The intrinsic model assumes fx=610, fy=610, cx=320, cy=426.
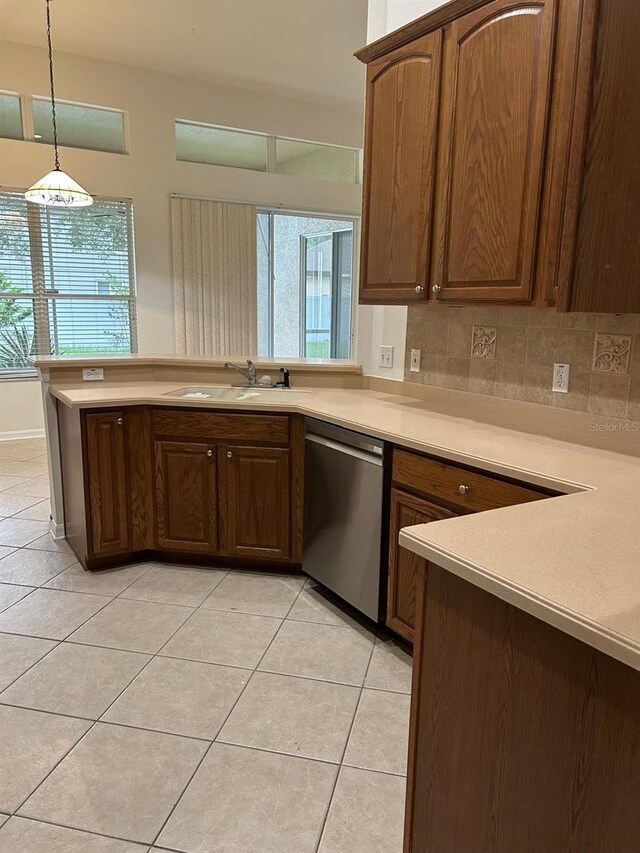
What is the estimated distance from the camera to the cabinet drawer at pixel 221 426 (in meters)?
2.87

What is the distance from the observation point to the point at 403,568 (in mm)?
2307

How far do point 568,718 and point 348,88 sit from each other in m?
6.60

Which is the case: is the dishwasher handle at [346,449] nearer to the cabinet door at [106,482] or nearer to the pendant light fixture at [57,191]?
the cabinet door at [106,482]

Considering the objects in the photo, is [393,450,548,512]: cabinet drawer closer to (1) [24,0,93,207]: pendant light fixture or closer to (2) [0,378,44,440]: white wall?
(1) [24,0,93,207]: pendant light fixture

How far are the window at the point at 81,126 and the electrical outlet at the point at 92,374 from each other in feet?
11.0

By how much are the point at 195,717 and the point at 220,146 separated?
5.86 m

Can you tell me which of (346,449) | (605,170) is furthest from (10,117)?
(605,170)

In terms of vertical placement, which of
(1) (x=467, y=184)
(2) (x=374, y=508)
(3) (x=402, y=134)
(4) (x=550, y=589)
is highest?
(3) (x=402, y=134)

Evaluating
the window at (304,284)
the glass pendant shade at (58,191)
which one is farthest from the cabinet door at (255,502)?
the window at (304,284)

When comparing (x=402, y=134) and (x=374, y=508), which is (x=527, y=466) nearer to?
(x=374, y=508)

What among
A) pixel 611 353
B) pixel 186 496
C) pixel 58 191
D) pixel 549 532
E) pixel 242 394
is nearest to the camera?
pixel 549 532

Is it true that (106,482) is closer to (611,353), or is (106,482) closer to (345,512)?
(345,512)

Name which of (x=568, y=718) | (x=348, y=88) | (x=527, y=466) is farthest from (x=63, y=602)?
(x=348, y=88)

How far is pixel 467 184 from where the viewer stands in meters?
2.22
